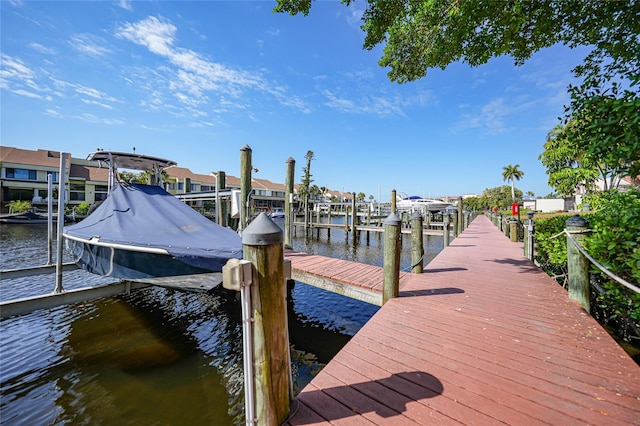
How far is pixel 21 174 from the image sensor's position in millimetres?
33250

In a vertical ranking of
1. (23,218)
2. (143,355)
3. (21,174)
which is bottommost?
(143,355)

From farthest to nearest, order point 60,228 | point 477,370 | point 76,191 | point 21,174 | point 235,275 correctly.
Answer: point 76,191
point 21,174
point 60,228
point 477,370
point 235,275

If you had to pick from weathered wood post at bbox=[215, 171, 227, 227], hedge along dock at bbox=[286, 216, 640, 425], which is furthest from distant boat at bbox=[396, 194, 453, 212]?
hedge along dock at bbox=[286, 216, 640, 425]

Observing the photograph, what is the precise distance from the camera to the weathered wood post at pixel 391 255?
13.8 feet

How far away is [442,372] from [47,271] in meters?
8.54

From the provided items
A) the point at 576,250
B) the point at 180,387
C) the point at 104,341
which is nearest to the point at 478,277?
the point at 576,250

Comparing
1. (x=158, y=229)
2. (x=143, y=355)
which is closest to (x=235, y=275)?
(x=158, y=229)

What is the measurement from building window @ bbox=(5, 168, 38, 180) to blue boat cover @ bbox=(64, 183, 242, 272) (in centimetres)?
4301

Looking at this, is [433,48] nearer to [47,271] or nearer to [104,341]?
Answer: [104,341]

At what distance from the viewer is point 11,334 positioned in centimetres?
546

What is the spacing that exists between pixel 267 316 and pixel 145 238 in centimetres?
379

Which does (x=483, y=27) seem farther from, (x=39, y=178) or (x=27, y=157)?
(x=27, y=157)

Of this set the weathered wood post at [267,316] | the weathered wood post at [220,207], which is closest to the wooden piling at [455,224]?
the weathered wood post at [220,207]

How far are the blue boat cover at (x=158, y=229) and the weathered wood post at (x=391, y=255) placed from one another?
2.44 metres
